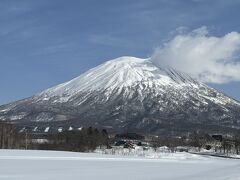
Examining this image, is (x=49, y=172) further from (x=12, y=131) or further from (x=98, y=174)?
(x=12, y=131)

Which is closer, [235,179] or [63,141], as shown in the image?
[235,179]

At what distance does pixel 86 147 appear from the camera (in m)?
140

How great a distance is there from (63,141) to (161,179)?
376 feet

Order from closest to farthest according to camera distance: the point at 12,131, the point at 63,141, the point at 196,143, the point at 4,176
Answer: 1. the point at 4,176
2. the point at 12,131
3. the point at 63,141
4. the point at 196,143

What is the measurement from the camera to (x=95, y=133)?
499ft

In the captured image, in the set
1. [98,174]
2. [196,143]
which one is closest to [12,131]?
[196,143]

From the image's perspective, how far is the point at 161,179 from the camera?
33750mm

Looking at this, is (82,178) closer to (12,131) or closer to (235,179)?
(235,179)

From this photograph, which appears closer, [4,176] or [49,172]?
[4,176]

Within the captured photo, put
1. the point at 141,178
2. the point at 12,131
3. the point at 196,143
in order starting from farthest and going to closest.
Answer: the point at 196,143 < the point at 12,131 < the point at 141,178

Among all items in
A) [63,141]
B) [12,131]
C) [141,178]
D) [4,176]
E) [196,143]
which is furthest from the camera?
[196,143]

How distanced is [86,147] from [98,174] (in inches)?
4158

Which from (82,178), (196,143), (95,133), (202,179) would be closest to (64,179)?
(82,178)

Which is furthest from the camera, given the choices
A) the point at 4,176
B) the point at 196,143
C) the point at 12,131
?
the point at 196,143
